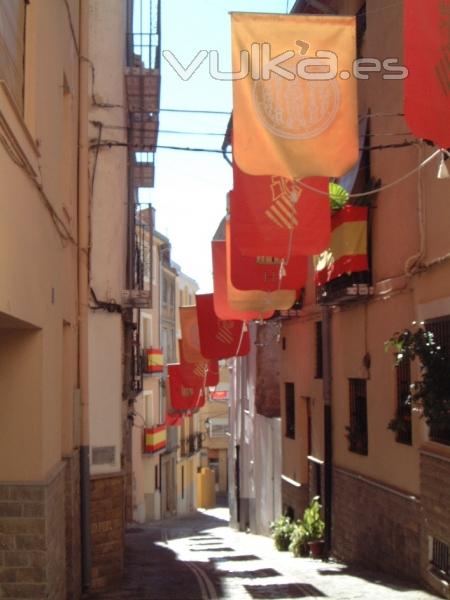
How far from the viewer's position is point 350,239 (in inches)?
529

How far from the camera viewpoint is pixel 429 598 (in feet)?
32.7

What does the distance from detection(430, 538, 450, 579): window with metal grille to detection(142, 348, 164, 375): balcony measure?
902 inches

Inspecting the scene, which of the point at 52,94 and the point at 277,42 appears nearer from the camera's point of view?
the point at 277,42

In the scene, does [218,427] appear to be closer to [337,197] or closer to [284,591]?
[337,197]

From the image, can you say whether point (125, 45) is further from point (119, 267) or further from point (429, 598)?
point (429, 598)

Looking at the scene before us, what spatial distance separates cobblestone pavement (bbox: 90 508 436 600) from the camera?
10.6 meters

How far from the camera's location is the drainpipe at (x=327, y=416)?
15680 mm

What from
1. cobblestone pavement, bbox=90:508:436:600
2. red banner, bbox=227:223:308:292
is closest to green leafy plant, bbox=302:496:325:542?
cobblestone pavement, bbox=90:508:436:600

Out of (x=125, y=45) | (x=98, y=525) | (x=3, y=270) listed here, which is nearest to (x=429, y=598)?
(x=98, y=525)

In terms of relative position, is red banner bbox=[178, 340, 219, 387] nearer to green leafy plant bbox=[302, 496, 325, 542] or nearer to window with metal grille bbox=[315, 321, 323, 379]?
window with metal grille bbox=[315, 321, 323, 379]

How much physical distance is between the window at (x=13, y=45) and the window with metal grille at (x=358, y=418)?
335 inches

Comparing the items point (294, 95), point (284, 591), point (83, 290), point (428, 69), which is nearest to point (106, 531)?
point (284, 591)

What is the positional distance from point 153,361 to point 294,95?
90.2 ft

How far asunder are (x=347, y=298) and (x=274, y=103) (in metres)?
6.29
